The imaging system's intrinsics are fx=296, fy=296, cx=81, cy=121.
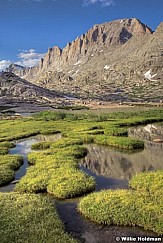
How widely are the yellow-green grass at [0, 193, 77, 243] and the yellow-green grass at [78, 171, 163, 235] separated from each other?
3011 millimetres

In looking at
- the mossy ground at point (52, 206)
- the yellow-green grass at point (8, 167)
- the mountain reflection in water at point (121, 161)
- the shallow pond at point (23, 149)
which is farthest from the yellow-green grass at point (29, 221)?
the mountain reflection in water at point (121, 161)

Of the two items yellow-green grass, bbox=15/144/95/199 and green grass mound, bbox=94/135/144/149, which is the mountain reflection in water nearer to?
green grass mound, bbox=94/135/144/149

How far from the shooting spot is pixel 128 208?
22.7 meters

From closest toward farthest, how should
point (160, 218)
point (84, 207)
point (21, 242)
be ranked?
1. point (21, 242)
2. point (160, 218)
3. point (84, 207)

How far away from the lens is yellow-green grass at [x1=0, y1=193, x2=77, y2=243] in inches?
741

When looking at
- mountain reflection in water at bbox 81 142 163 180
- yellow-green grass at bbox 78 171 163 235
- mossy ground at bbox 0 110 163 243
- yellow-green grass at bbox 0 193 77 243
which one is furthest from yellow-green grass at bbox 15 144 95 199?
mountain reflection in water at bbox 81 142 163 180

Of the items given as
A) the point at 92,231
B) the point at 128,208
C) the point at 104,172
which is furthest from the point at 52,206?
the point at 104,172

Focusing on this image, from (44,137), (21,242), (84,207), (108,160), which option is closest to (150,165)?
(108,160)

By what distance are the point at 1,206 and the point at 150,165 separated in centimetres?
2193

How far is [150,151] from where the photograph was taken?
158 ft

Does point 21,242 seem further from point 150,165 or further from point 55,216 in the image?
point 150,165

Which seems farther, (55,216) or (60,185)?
(60,185)

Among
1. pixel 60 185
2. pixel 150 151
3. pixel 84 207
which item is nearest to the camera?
pixel 84 207

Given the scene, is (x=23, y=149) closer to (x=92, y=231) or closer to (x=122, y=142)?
(x=122, y=142)
